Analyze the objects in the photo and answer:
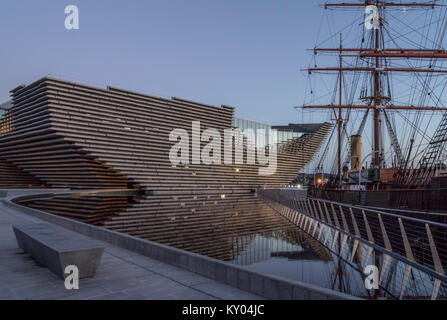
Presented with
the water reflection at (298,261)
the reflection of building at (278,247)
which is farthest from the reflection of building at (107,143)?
the water reflection at (298,261)

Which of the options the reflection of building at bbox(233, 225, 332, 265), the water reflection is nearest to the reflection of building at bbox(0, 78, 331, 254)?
the reflection of building at bbox(233, 225, 332, 265)

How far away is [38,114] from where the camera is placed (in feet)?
112

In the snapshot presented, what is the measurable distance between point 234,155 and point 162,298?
1769 inches

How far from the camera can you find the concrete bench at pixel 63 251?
196 inches

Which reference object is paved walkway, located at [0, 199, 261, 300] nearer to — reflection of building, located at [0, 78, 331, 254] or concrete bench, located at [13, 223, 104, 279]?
concrete bench, located at [13, 223, 104, 279]

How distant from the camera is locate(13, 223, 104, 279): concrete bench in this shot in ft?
16.3

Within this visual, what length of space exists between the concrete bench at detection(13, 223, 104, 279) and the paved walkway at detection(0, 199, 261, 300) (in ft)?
0.45

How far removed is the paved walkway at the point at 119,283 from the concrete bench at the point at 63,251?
5.4 inches

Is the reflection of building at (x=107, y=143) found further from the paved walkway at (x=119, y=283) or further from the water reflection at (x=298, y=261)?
the paved walkway at (x=119, y=283)

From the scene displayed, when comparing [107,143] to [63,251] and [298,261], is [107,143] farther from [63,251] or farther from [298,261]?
[63,251]

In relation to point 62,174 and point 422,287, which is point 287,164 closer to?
point 62,174

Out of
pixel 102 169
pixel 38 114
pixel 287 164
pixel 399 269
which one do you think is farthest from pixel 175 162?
pixel 399 269

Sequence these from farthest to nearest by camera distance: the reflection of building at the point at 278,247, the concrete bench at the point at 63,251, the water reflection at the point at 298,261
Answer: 1. the reflection of building at the point at 278,247
2. the water reflection at the point at 298,261
3. the concrete bench at the point at 63,251
